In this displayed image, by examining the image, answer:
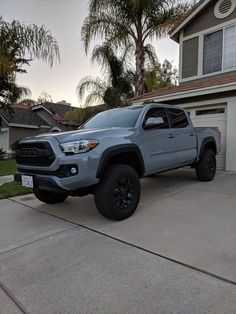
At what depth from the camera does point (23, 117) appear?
74.4ft

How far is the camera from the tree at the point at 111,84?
1622cm

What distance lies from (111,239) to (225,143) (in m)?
6.60

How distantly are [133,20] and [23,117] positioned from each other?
13.2m

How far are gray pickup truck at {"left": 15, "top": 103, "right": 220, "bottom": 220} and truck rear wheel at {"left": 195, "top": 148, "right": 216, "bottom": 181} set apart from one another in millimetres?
1225

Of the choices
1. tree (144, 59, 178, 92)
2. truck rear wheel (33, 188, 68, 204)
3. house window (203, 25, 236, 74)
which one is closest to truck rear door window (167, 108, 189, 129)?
truck rear wheel (33, 188, 68, 204)

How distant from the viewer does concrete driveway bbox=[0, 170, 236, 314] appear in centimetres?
243

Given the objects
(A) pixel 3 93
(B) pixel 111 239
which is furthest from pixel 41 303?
(A) pixel 3 93

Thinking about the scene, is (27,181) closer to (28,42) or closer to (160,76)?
(28,42)

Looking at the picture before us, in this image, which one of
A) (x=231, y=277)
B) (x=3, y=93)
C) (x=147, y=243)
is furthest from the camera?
(x=3, y=93)

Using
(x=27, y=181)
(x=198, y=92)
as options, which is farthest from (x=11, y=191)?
(x=198, y=92)

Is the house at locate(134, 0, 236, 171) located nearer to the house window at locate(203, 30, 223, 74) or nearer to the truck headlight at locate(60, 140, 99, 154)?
the house window at locate(203, 30, 223, 74)

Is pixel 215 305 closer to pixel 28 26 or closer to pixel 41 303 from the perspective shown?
pixel 41 303

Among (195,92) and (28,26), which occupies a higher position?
(28,26)

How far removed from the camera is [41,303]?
246 centimetres
